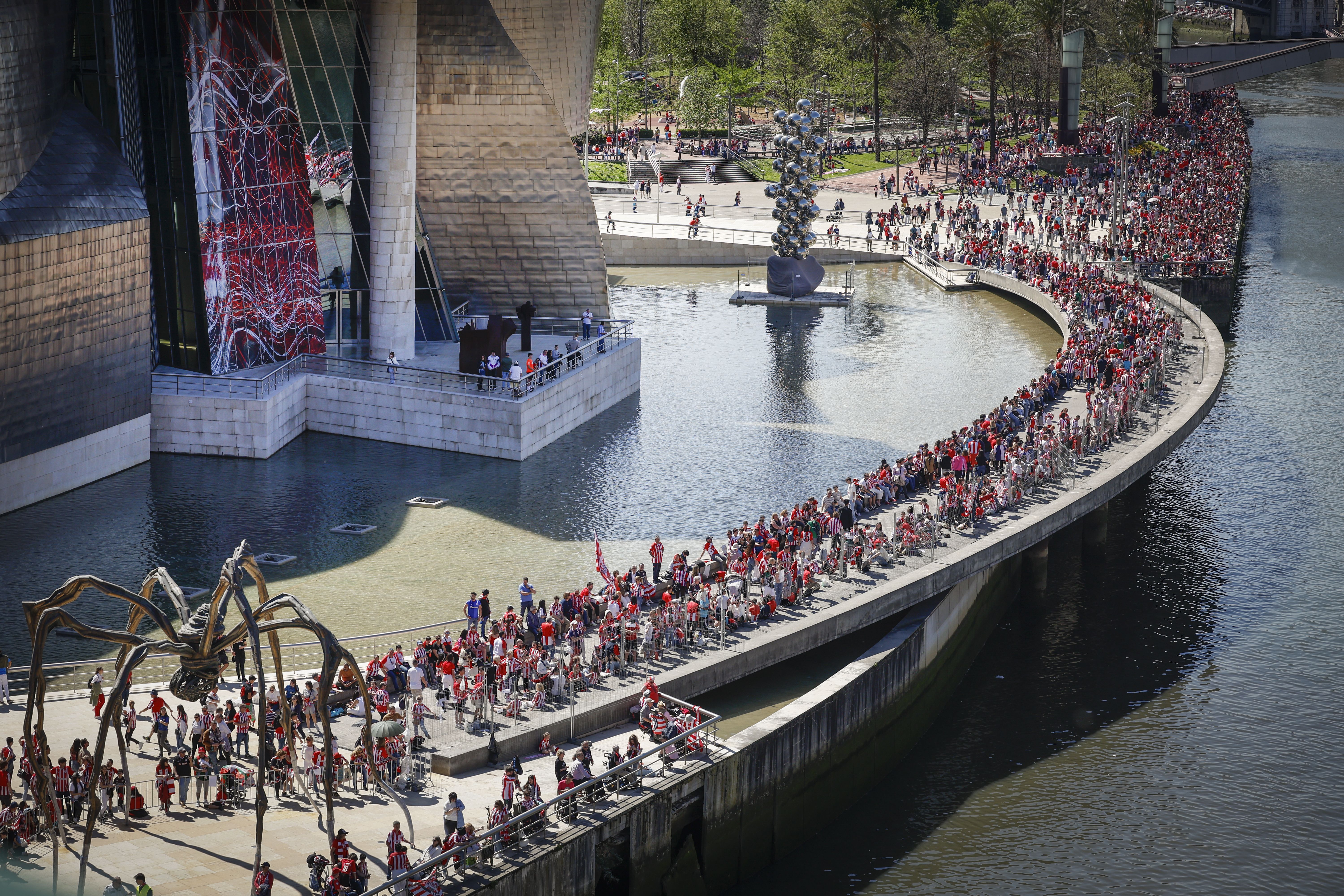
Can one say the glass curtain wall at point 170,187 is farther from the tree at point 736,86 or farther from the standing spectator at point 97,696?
the tree at point 736,86

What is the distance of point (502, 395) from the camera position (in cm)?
4788

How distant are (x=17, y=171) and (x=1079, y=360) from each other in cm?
3371

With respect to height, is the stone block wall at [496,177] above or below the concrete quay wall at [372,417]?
above

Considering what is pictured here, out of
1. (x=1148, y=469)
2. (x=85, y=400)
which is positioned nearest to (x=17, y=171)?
(x=85, y=400)

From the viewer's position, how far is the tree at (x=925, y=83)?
110m

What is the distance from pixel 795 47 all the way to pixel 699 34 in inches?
385

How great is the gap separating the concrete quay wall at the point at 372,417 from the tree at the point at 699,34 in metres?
83.2

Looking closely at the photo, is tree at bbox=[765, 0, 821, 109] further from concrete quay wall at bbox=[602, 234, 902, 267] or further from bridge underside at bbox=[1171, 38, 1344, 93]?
concrete quay wall at bbox=[602, 234, 902, 267]

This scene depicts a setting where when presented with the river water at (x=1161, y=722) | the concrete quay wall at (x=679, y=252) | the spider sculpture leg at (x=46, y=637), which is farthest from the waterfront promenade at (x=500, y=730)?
the concrete quay wall at (x=679, y=252)

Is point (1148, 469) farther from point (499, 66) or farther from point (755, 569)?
point (499, 66)

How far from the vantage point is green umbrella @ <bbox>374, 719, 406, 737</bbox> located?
26.2m

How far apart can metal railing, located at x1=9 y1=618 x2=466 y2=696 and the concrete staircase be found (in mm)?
68489

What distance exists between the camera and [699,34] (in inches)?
5089

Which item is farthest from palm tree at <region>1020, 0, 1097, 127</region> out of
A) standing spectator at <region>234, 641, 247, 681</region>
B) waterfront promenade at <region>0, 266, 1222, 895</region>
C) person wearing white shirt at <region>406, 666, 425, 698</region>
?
standing spectator at <region>234, 641, 247, 681</region>
